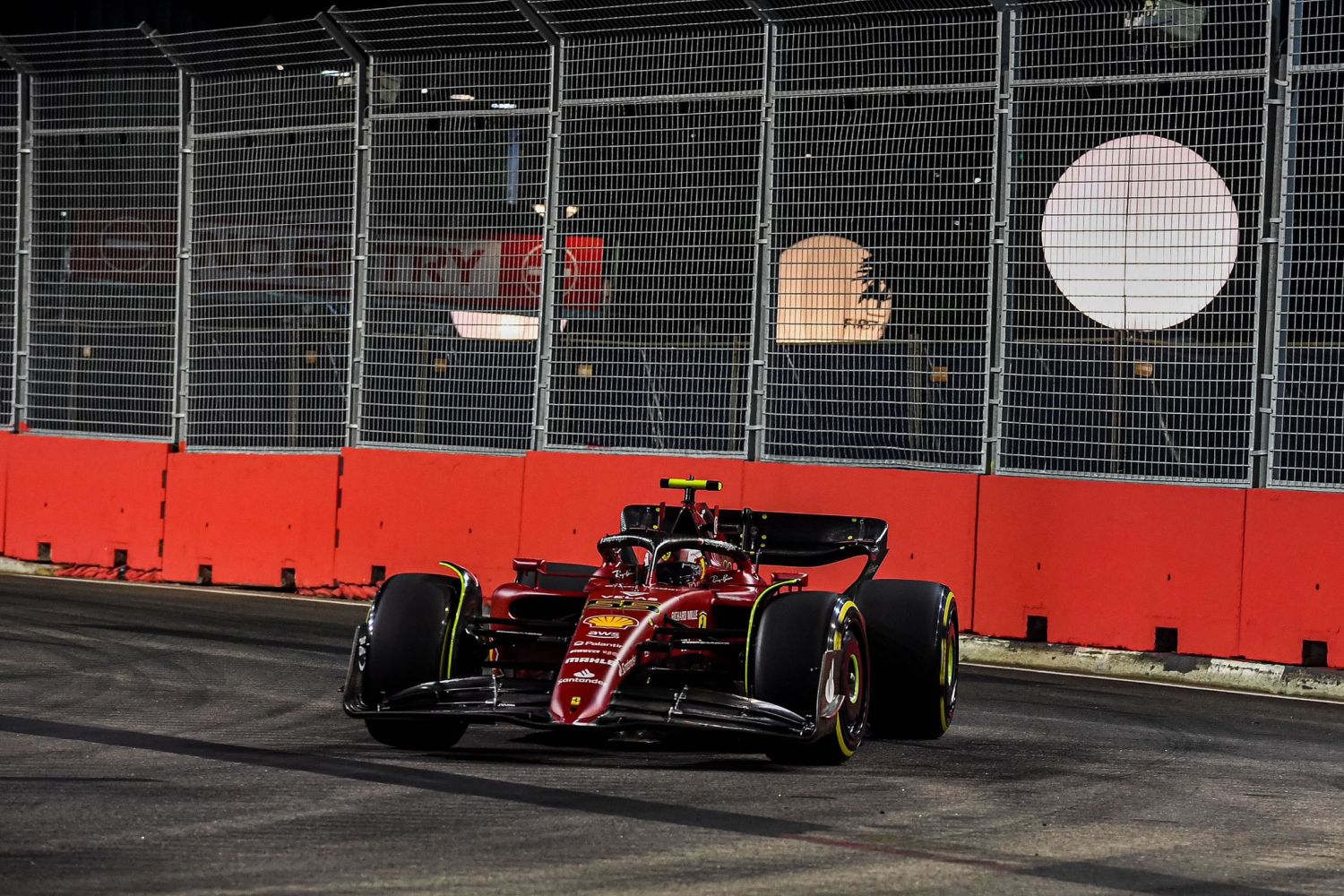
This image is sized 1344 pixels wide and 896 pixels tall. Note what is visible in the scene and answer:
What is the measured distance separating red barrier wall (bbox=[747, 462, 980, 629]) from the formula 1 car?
10.1 feet

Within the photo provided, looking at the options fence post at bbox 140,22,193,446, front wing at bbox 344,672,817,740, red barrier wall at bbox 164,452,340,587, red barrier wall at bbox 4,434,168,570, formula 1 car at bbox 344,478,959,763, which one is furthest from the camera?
fence post at bbox 140,22,193,446

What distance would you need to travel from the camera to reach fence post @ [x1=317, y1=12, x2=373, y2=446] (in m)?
15.2

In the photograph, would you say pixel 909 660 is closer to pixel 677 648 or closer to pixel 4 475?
pixel 677 648

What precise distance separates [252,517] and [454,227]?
2.80 m

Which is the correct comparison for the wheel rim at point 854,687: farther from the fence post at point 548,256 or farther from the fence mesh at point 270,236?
the fence mesh at point 270,236

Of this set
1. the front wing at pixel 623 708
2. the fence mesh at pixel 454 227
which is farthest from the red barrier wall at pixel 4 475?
the front wing at pixel 623 708

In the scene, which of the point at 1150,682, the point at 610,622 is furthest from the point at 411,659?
the point at 1150,682

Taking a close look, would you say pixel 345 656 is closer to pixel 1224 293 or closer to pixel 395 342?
pixel 395 342

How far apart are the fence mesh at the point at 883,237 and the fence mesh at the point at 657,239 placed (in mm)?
285

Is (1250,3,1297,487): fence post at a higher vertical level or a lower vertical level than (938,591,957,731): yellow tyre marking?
higher

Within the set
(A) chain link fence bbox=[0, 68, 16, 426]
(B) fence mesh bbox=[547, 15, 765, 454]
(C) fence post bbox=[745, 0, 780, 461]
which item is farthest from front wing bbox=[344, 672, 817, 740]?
(A) chain link fence bbox=[0, 68, 16, 426]

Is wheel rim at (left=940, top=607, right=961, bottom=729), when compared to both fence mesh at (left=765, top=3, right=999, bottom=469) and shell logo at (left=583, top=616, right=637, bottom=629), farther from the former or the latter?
fence mesh at (left=765, top=3, right=999, bottom=469)

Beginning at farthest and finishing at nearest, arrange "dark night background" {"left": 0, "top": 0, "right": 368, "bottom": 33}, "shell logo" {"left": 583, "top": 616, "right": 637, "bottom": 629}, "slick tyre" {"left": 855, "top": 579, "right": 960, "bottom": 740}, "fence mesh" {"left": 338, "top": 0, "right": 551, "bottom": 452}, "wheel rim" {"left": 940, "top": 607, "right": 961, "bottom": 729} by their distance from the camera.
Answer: "dark night background" {"left": 0, "top": 0, "right": 368, "bottom": 33} → "fence mesh" {"left": 338, "top": 0, "right": 551, "bottom": 452} → "wheel rim" {"left": 940, "top": 607, "right": 961, "bottom": 729} → "slick tyre" {"left": 855, "top": 579, "right": 960, "bottom": 740} → "shell logo" {"left": 583, "top": 616, "right": 637, "bottom": 629}

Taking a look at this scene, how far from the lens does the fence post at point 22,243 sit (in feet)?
55.1
